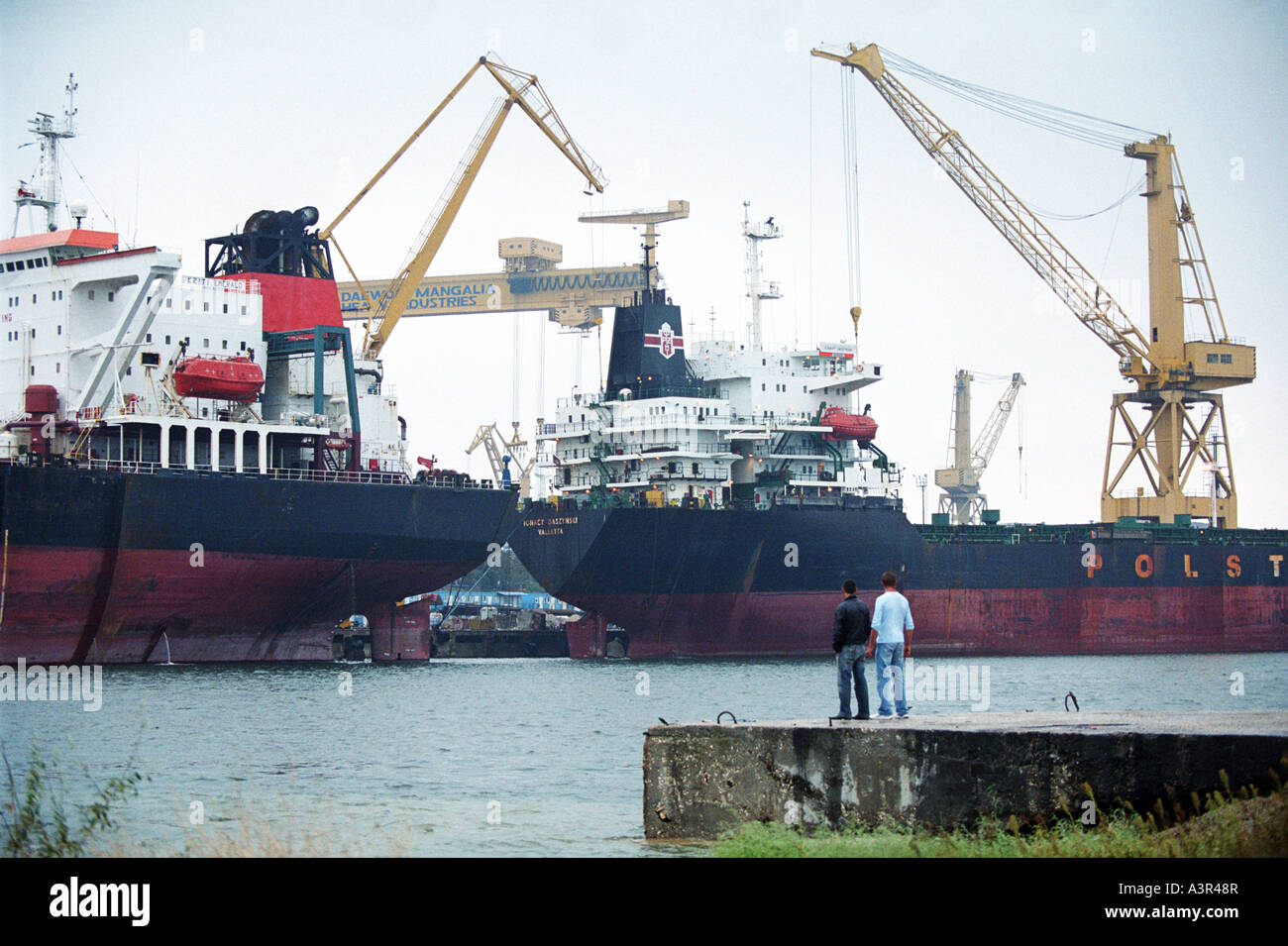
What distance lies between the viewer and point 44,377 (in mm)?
39219

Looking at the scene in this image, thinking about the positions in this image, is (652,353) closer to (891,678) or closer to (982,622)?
(982,622)

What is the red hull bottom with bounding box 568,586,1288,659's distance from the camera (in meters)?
44.1

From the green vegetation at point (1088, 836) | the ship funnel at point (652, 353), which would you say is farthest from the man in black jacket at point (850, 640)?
the ship funnel at point (652, 353)

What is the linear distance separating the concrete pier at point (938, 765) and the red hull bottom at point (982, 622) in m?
32.2

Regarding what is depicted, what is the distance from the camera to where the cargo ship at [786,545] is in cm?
4366

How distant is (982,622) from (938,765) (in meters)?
38.6

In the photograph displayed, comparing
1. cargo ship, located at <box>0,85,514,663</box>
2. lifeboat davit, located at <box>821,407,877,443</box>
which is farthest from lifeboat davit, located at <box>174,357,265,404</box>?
lifeboat davit, located at <box>821,407,877,443</box>

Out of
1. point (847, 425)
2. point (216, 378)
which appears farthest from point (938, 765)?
point (847, 425)

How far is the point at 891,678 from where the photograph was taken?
11594 mm

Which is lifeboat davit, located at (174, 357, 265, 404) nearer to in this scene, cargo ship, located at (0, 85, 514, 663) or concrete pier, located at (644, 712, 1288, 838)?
cargo ship, located at (0, 85, 514, 663)

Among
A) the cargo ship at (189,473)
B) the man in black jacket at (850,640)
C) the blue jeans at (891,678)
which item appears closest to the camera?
the man in black jacket at (850,640)

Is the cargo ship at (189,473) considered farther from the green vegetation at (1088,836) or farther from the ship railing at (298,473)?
the green vegetation at (1088,836)
